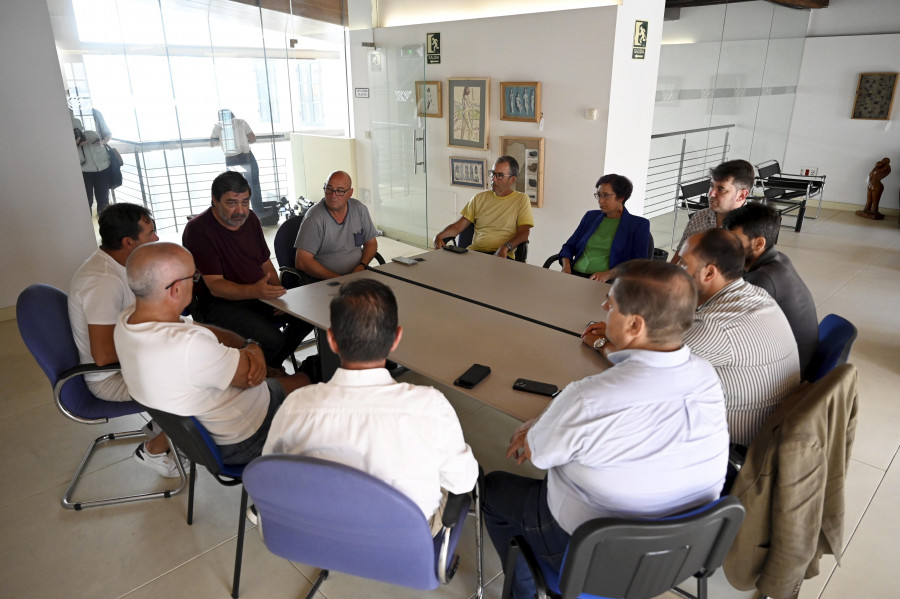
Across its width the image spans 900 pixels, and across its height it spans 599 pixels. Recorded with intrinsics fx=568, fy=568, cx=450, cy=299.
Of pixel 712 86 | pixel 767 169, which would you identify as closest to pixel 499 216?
pixel 712 86

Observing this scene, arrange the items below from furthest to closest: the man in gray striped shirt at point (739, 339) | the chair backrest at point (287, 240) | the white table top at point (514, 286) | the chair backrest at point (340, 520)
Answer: the chair backrest at point (287, 240) < the white table top at point (514, 286) < the man in gray striped shirt at point (739, 339) < the chair backrest at point (340, 520)

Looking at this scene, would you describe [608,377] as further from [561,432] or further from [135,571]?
[135,571]

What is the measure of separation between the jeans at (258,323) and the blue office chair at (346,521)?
1.70 meters

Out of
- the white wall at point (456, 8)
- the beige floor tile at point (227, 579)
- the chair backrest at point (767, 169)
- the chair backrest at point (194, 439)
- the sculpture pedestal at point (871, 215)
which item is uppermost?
the white wall at point (456, 8)

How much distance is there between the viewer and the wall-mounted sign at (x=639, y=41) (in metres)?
4.86

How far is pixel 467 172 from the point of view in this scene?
605 cm

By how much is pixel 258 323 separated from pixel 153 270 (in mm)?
1311

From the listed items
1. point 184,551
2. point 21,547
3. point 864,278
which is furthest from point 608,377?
point 864,278

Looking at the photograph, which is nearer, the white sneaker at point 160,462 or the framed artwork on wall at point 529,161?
the white sneaker at point 160,462

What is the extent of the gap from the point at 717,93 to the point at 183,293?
22.4 feet

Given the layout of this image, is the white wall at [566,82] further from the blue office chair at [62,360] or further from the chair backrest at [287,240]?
the blue office chair at [62,360]

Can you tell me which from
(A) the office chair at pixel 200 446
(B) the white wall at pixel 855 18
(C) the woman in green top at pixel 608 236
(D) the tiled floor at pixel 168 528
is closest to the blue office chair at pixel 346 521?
(A) the office chair at pixel 200 446

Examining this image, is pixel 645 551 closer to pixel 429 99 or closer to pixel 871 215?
pixel 429 99

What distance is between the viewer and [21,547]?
92.0 inches
